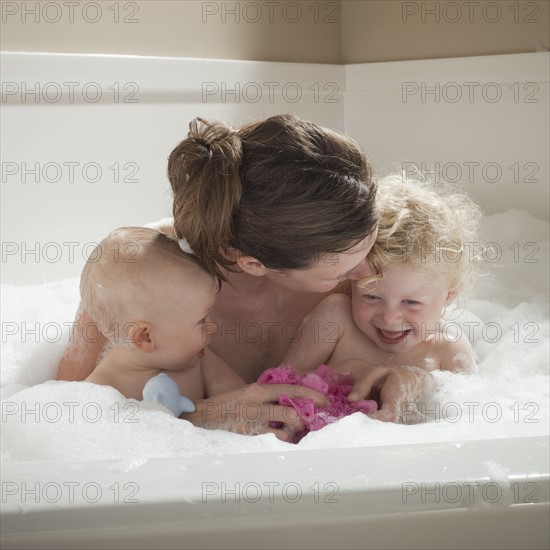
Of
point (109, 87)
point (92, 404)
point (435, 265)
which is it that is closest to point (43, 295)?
point (109, 87)

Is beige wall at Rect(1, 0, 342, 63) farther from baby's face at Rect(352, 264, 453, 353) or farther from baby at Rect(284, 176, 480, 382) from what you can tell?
baby's face at Rect(352, 264, 453, 353)

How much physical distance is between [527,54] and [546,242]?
0.41 metres

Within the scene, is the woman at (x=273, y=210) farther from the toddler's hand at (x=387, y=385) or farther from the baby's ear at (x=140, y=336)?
the baby's ear at (x=140, y=336)

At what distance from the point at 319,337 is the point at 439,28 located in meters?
0.98

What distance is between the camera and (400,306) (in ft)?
4.25

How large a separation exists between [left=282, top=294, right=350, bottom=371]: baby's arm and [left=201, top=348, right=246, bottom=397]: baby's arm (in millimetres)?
92

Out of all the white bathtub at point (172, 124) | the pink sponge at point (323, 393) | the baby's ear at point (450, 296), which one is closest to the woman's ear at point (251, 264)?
the pink sponge at point (323, 393)

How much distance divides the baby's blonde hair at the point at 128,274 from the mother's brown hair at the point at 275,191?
4 cm

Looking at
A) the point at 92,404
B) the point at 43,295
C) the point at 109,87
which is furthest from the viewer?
the point at 109,87

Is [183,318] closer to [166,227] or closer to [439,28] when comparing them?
[166,227]

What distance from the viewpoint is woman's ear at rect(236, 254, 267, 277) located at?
1184 mm

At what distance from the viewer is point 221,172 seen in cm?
112

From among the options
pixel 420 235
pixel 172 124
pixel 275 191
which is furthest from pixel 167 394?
pixel 172 124

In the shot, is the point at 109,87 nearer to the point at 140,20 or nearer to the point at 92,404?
the point at 140,20
